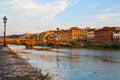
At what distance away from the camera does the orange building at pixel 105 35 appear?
13480 centimetres

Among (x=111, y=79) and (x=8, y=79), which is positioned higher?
(x=8, y=79)

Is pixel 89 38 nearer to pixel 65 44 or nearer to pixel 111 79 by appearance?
pixel 65 44

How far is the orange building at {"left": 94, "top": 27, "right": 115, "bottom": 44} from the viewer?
134800 millimetres

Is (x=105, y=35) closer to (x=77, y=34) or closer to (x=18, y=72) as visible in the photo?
(x=77, y=34)

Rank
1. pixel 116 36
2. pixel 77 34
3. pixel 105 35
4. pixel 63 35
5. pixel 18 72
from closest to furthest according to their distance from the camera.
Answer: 1. pixel 18 72
2. pixel 116 36
3. pixel 105 35
4. pixel 77 34
5. pixel 63 35

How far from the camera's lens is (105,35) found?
138000 mm

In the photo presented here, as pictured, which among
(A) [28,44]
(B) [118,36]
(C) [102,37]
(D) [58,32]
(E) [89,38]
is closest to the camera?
(A) [28,44]

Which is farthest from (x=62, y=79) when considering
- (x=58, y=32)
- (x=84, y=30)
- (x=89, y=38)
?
(x=58, y=32)

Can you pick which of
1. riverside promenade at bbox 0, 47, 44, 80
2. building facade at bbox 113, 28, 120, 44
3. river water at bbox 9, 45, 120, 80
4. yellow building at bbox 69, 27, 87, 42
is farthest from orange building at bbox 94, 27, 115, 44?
riverside promenade at bbox 0, 47, 44, 80

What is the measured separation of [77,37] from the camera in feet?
575

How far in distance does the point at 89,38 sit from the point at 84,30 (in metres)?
15.8

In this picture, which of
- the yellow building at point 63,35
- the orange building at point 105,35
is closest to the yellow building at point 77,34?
the yellow building at point 63,35

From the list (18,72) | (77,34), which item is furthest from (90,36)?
(18,72)

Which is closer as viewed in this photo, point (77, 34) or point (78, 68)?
point (78, 68)
